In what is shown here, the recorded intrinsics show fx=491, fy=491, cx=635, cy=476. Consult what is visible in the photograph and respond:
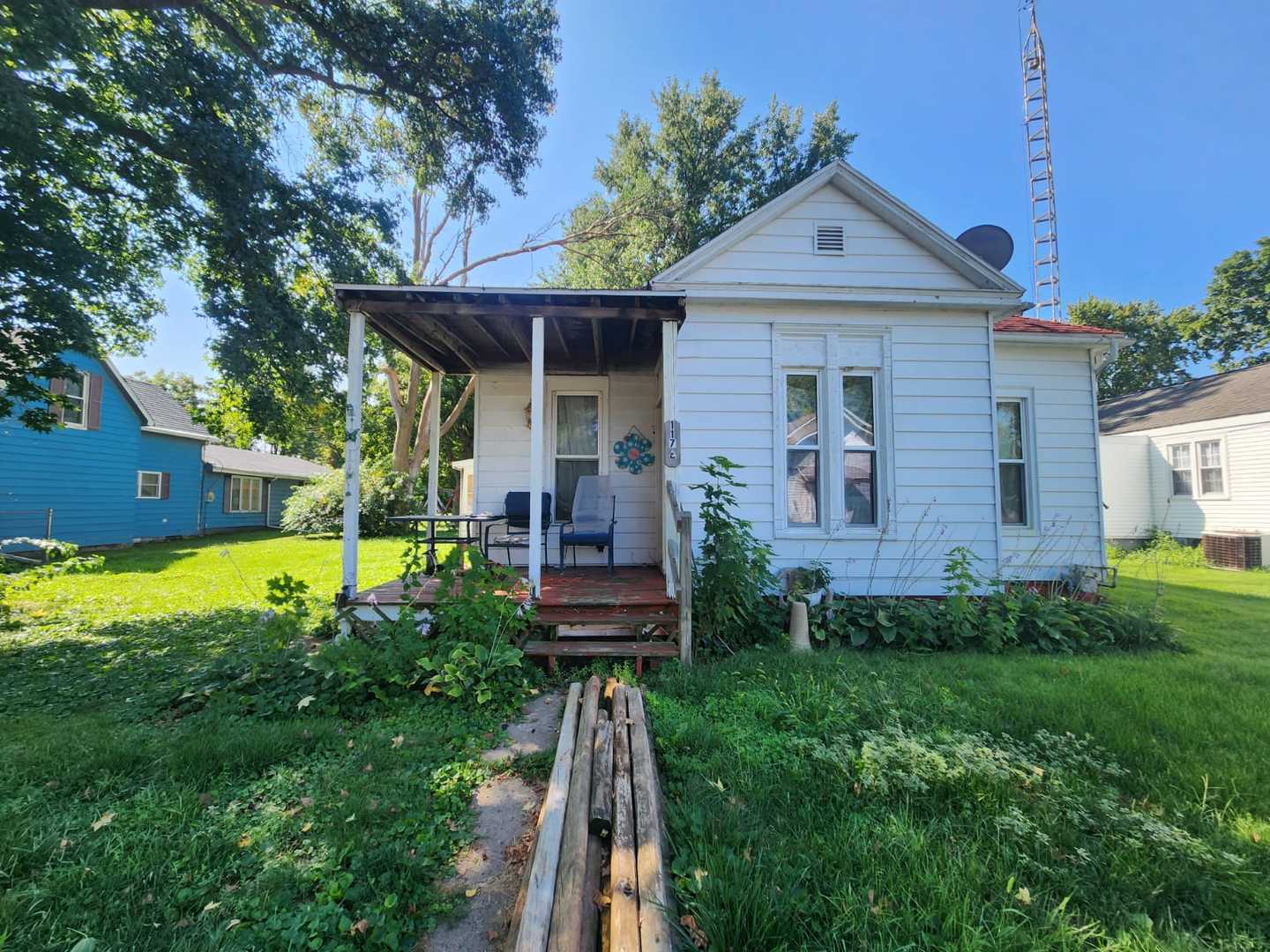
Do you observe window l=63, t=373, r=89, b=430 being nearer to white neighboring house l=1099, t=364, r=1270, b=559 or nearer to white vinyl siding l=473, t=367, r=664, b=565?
white vinyl siding l=473, t=367, r=664, b=565

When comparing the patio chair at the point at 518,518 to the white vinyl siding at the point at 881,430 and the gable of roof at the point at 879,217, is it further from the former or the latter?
the gable of roof at the point at 879,217

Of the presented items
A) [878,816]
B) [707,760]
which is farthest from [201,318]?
[878,816]

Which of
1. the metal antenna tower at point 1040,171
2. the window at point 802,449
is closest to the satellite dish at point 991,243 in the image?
the window at point 802,449

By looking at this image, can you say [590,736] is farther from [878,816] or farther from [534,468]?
[534,468]

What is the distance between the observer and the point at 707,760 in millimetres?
2557

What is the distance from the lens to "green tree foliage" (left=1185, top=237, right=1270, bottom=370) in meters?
21.2

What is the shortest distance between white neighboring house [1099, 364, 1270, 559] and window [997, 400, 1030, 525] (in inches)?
376

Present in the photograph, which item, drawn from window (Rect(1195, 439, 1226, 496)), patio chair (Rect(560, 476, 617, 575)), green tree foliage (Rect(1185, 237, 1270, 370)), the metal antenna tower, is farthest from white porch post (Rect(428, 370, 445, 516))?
green tree foliage (Rect(1185, 237, 1270, 370))

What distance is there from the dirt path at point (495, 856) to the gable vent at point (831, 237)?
5461 mm

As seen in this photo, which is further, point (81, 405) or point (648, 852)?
point (81, 405)

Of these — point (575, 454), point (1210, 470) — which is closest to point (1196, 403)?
point (1210, 470)

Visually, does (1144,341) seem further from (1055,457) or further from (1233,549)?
(1055,457)

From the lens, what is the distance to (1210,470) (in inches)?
470

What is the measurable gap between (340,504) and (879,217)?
1529cm
